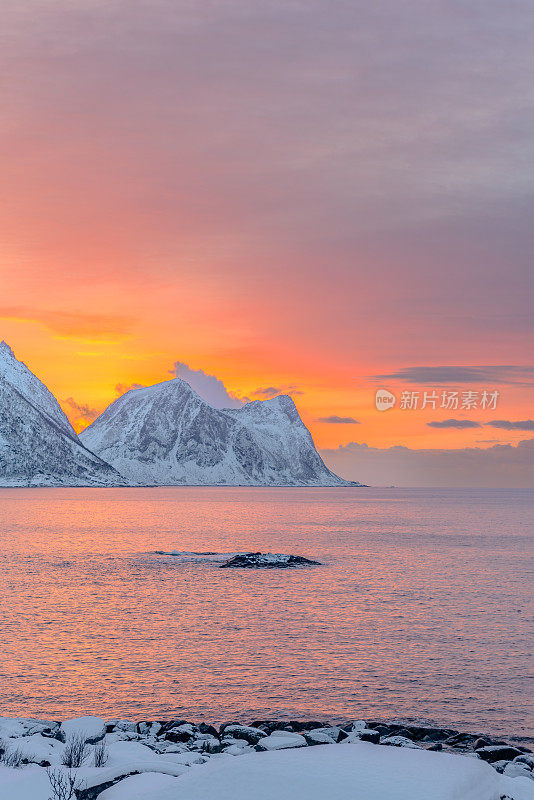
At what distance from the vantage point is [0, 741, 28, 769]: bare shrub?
15828 millimetres

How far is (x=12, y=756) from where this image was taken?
16156 millimetres

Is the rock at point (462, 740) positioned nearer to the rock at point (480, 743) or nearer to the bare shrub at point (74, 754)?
the rock at point (480, 743)

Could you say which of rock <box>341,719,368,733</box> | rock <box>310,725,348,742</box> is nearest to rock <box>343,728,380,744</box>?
rock <box>310,725,348,742</box>

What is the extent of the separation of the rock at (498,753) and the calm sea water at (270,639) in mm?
4363


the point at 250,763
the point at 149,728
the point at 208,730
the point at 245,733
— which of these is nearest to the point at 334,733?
the point at 245,733

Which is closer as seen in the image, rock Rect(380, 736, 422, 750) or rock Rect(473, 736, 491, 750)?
rock Rect(380, 736, 422, 750)

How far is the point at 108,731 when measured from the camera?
66.4 ft

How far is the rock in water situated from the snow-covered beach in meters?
46.3

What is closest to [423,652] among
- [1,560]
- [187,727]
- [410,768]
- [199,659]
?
[199,659]

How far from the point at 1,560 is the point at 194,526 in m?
64.5

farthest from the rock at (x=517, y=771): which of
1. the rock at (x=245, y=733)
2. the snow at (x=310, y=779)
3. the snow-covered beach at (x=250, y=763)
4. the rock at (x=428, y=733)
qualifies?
the rock at (x=245, y=733)

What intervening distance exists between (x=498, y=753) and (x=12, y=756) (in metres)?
12.0

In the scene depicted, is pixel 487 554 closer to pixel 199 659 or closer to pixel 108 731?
pixel 199 659

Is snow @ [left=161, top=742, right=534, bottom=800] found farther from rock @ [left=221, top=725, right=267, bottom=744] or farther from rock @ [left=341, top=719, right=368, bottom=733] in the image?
rock @ [left=341, top=719, right=368, bottom=733]
